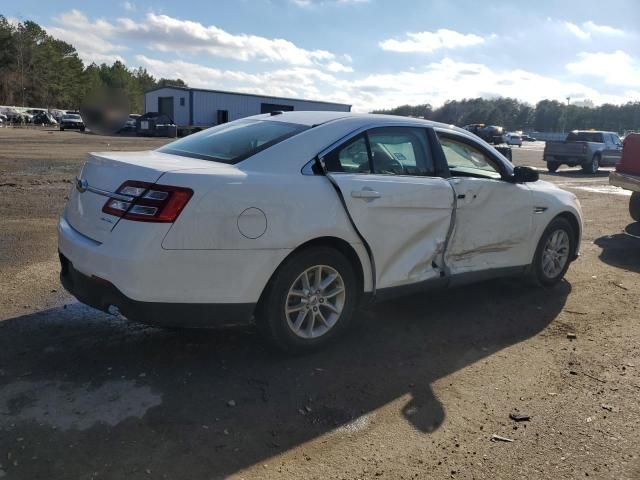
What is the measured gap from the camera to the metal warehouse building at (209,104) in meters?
56.4

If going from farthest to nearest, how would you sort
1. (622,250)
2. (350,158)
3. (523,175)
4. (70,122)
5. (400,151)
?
(70,122)
(622,250)
(523,175)
(400,151)
(350,158)

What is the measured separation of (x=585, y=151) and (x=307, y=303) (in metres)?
21.6

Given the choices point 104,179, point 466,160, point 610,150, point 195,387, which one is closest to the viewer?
point 195,387

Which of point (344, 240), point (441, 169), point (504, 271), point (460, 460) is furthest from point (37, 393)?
point (504, 271)

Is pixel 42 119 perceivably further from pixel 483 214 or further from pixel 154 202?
pixel 154 202

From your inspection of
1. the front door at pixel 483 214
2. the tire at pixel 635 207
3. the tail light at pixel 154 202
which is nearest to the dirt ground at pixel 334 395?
the front door at pixel 483 214

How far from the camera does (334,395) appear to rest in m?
3.47

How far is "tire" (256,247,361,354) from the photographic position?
3650 millimetres

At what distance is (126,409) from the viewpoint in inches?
124

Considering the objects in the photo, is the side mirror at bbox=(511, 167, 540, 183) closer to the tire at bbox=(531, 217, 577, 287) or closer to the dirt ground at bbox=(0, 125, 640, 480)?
the tire at bbox=(531, 217, 577, 287)

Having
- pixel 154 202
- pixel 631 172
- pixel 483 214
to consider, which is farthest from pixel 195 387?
pixel 631 172

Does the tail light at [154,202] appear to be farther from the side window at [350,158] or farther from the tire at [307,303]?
the side window at [350,158]

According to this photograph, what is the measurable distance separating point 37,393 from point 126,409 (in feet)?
1.87

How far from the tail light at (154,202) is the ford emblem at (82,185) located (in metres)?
0.58
